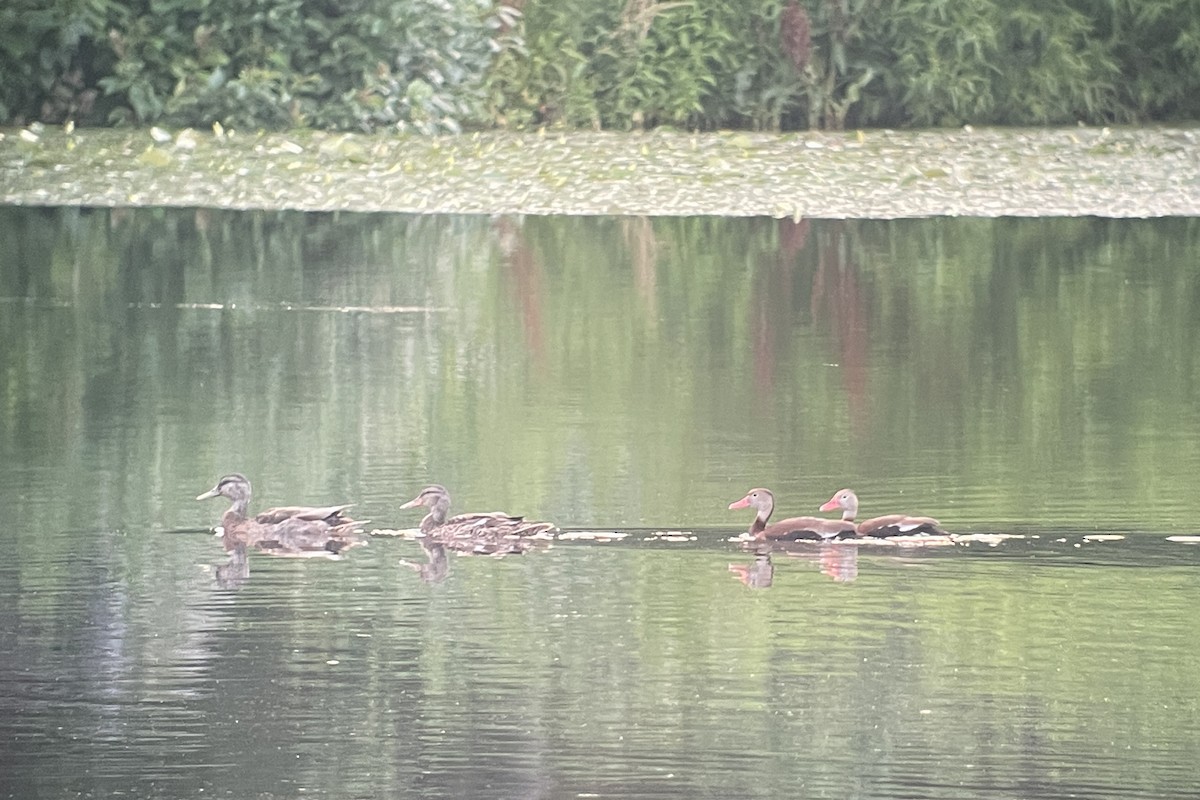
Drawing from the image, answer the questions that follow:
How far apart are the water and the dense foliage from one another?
559 cm

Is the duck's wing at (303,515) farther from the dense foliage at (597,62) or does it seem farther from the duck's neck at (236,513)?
the dense foliage at (597,62)

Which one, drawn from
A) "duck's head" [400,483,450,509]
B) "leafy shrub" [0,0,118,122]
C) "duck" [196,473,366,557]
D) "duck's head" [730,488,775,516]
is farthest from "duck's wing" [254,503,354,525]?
"leafy shrub" [0,0,118,122]

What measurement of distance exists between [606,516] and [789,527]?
78cm

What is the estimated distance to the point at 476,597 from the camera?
8.03m

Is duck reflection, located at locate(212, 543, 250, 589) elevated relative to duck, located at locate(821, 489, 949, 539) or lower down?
lower down

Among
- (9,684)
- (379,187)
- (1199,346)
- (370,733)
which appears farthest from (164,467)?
(379,187)

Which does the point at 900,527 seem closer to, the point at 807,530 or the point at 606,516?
the point at 807,530

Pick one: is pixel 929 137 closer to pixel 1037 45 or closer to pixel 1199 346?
pixel 1037 45

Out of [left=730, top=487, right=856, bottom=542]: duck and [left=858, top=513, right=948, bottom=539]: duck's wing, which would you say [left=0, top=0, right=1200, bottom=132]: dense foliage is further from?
[left=858, top=513, right=948, bottom=539]: duck's wing

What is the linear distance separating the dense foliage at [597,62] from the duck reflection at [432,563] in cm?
1456

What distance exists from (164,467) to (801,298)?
6.18 metres

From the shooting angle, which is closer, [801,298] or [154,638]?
[154,638]

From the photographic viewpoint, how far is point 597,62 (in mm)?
24328

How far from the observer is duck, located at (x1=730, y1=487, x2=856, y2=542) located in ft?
29.1
